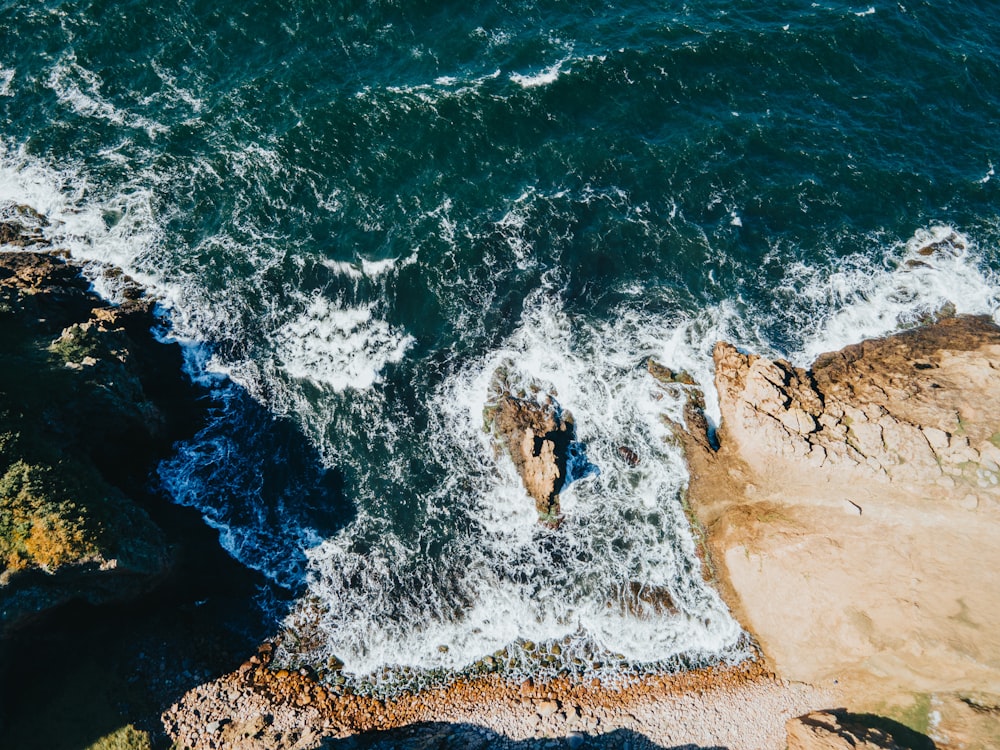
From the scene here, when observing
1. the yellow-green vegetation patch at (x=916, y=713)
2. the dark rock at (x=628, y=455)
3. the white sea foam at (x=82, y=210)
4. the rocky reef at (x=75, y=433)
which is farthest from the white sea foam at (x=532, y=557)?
the white sea foam at (x=82, y=210)

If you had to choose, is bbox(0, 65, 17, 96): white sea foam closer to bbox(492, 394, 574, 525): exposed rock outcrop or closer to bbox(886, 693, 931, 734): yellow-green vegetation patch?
bbox(492, 394, 574, 525): exposed rock outcrop

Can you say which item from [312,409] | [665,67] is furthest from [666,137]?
[312,409]

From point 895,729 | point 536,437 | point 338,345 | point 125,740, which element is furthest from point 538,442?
point 125,740

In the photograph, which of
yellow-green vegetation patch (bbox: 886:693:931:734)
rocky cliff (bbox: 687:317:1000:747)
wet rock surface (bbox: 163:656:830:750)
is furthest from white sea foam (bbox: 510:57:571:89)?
yellow-green vegetation patch (bbox: 886:693:931:734)

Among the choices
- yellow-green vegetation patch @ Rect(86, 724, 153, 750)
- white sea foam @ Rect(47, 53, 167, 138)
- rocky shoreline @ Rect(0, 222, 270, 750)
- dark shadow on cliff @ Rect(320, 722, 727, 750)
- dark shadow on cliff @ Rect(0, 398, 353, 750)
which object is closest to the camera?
rocky shoreline @ Rect(0, 222, 270, 750)

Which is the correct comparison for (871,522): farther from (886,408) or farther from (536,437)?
(536,437)

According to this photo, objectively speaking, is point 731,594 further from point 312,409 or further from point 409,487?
point 312,409

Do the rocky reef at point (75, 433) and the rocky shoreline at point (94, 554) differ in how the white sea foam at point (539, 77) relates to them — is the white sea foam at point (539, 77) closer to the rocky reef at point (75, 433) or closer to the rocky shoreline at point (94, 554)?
the rocky reef at point (75, 433)
